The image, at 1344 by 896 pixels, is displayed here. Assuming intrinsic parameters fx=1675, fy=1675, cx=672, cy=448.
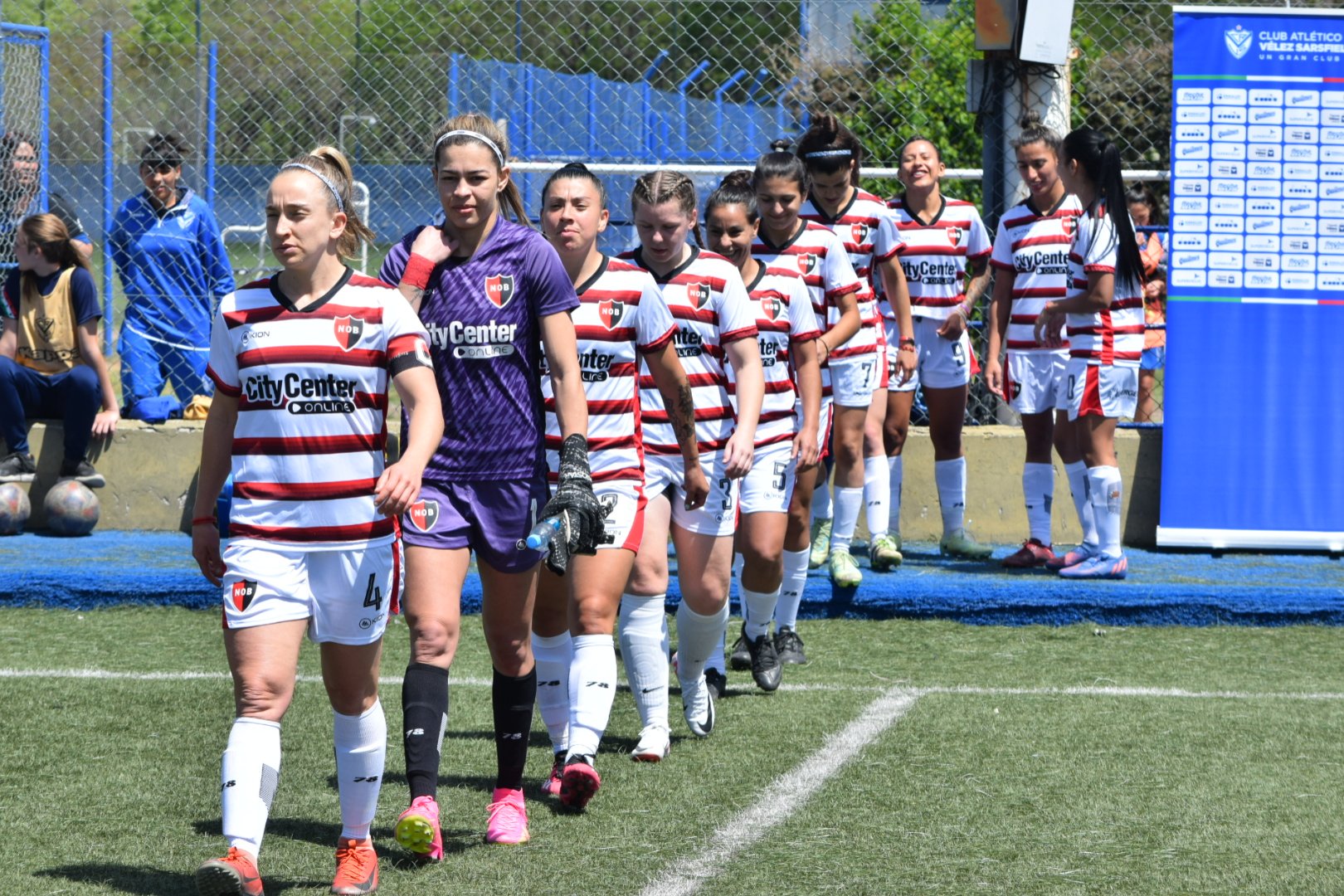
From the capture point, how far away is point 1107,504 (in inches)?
328

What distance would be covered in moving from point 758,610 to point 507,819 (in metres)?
2.21

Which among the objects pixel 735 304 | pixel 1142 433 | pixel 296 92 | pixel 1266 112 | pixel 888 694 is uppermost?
pixel 296 92

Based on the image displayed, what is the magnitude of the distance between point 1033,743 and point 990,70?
4835 mm

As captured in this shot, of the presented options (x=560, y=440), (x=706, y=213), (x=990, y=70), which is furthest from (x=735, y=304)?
(x=990, y=70)

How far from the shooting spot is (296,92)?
1653 centimetres

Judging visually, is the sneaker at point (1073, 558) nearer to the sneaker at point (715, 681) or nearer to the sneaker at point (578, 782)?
the sneaker at point (715, 681)

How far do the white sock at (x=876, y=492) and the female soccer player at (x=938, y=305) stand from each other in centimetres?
40

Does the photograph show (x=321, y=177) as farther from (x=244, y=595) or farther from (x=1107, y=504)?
(x=1107, y=504)

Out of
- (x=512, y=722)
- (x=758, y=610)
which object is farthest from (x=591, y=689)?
(x=758, y=610)

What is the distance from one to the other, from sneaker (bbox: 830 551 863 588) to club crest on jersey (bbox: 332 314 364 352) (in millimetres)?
4277

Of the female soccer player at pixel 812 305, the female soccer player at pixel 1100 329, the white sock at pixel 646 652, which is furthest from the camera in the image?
the female soccer player at pixel 1100 329

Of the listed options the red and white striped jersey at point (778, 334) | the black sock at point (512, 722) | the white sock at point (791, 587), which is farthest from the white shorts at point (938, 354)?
the black sock at point (512, 722)

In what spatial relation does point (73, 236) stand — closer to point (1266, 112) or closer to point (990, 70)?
point (990, 70)

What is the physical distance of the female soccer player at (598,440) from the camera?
16.2 feet
